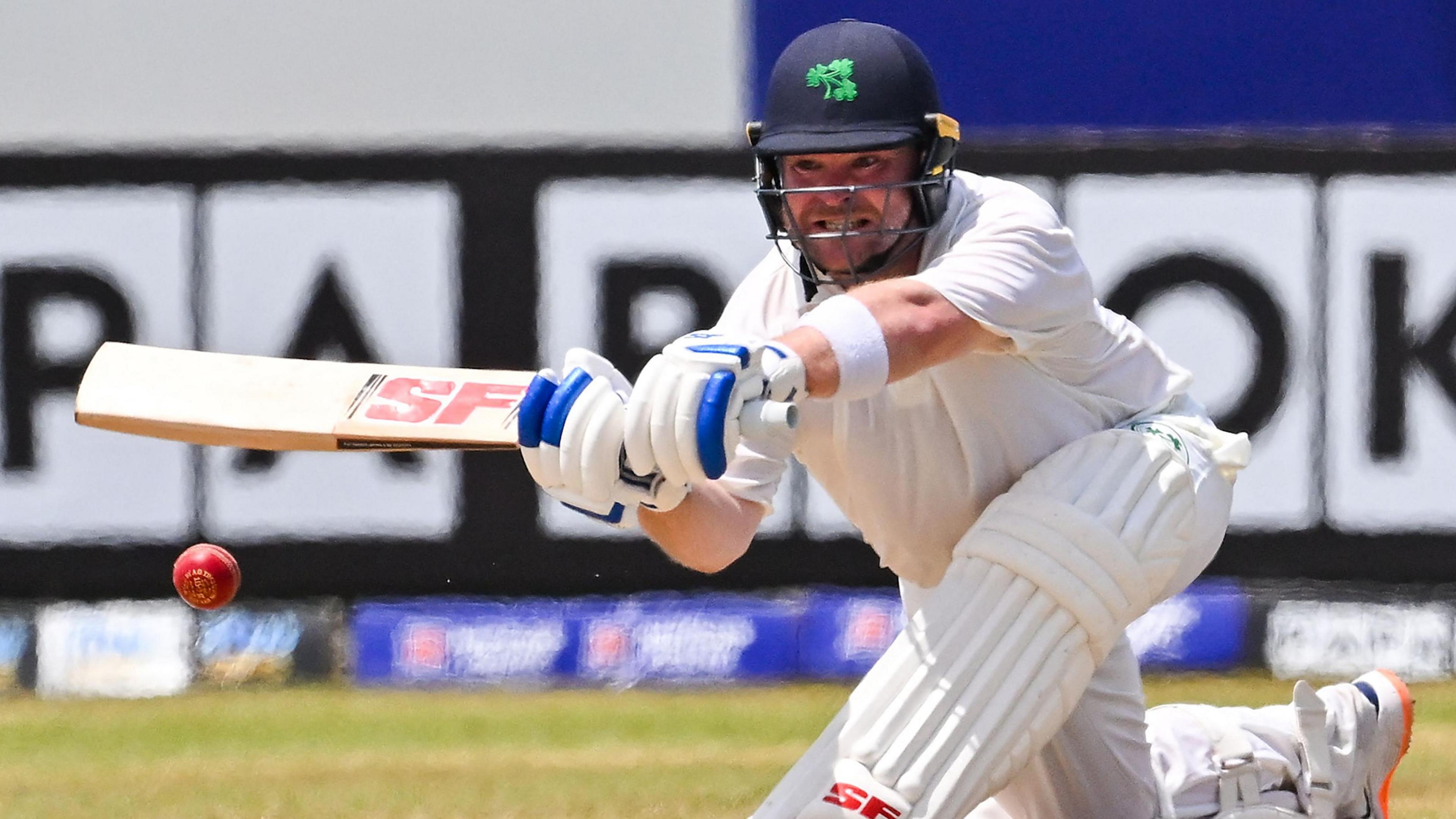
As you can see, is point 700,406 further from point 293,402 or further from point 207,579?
point 207,579

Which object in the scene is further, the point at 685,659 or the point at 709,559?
the point at 685,659

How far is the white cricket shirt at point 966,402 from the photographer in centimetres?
245

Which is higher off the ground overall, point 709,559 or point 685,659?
point 709,559

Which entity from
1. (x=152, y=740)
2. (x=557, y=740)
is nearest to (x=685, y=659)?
(x=557, y=740)

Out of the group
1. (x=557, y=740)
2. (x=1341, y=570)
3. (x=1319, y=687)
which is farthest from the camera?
(x=1341, y=570)

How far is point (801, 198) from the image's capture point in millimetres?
2562

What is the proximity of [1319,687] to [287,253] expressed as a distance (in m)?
2.72

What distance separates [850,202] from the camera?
2.51 meters

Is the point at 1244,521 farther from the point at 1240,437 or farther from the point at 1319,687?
the point at 1240,437

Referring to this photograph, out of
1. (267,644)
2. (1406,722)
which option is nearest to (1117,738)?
(1406,722)

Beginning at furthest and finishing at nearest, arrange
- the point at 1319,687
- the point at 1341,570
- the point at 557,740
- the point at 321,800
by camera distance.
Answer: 1. the point at 1341,570
2. the point at 1319,687
3. the point at 557,740
4. the point at 321,800

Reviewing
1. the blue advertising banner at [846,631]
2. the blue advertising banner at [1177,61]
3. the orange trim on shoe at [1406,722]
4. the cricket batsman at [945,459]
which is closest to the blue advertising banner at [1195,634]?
the blue advertising banner at [846,631]

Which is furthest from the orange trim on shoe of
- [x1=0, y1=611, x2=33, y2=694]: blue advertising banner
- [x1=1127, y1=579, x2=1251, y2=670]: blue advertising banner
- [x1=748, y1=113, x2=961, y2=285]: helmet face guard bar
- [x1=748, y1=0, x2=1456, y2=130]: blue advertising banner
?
[x1=0, y1=611, x2=33, y2=694]: blue advertising banner

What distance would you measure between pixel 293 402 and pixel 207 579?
0.70m
